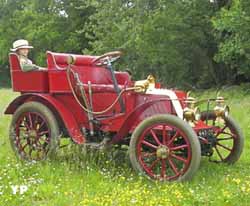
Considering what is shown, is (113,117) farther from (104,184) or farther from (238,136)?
(238,136)

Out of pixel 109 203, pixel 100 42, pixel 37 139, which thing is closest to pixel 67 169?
pixel 37 139

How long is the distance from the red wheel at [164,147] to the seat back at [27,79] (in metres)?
1.63

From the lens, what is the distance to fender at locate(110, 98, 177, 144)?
210 inches

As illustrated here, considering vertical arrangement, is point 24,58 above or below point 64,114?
above

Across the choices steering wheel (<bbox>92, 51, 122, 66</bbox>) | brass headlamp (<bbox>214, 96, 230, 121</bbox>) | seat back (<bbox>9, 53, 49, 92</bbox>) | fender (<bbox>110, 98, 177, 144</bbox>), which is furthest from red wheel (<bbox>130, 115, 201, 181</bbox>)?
seat back (<bbox>9, 53, 49, 92</bbox>)

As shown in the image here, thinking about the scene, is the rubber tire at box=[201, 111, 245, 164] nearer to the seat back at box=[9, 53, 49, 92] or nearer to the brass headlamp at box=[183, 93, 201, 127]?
the brass headlamp at box=[183, 93, 201, 127]

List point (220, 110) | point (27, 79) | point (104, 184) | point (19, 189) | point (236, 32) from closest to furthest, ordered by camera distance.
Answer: point (19, 189), point (104, 184), point (220, 110), point (27, 79), point (236, 32)

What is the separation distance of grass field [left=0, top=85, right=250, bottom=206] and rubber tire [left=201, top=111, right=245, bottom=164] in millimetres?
119

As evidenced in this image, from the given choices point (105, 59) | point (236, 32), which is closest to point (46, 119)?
point (105, 59)

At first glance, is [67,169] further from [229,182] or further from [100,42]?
[100,42]

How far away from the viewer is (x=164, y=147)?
505cm

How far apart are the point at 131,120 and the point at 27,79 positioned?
161 centimetres

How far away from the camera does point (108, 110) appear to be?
5762 mm

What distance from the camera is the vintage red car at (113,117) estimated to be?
5.10 meters
